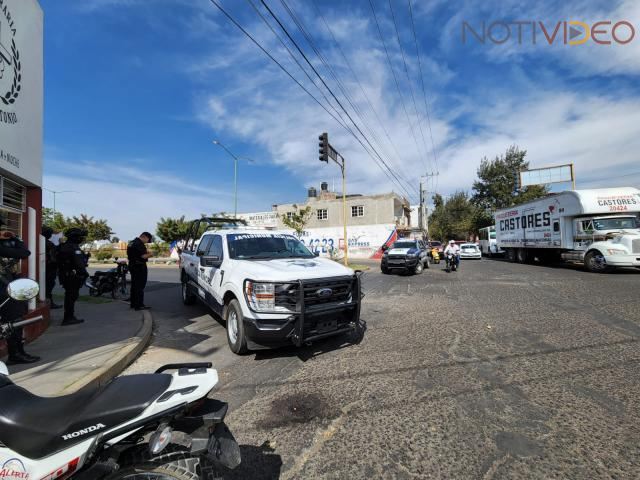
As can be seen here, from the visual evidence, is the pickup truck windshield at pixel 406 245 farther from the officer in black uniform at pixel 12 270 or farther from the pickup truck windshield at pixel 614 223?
the officer in black uniform at pixel 12 270

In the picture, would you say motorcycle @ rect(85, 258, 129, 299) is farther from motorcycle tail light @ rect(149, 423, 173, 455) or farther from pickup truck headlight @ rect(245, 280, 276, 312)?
motorcycle tail light @ rect(149, 423, 173, 455)

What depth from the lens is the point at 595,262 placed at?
13.8 meters

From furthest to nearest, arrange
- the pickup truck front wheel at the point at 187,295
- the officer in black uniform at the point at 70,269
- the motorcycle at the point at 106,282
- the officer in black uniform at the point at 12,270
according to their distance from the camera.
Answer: the motorcycle at the point at 106,282 < the pickup truck front wheel at the point at 187,295 < the officer in black uniform at the point at 70,269 < the officer in black uniform at the point at 12,270

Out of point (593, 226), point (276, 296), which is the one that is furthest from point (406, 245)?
point (276, 296)

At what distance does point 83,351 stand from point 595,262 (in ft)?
58.1

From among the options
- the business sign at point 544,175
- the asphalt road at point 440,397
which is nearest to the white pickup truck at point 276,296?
the asphalt road at point 440,397

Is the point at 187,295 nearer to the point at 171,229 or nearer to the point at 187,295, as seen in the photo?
the point at 187,295

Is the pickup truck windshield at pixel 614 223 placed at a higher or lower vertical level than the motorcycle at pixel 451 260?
higher

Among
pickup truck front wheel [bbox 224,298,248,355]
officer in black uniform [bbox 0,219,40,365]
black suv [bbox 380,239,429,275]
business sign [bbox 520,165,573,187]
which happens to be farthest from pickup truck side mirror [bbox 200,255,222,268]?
business sign [bbox 520,165,573,187]

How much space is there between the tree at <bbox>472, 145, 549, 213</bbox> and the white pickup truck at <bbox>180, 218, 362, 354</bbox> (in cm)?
5078

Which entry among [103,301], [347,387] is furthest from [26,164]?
[347,387]

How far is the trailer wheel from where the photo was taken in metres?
13.4

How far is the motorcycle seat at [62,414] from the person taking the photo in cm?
146

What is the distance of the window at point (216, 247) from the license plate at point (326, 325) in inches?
90.1
